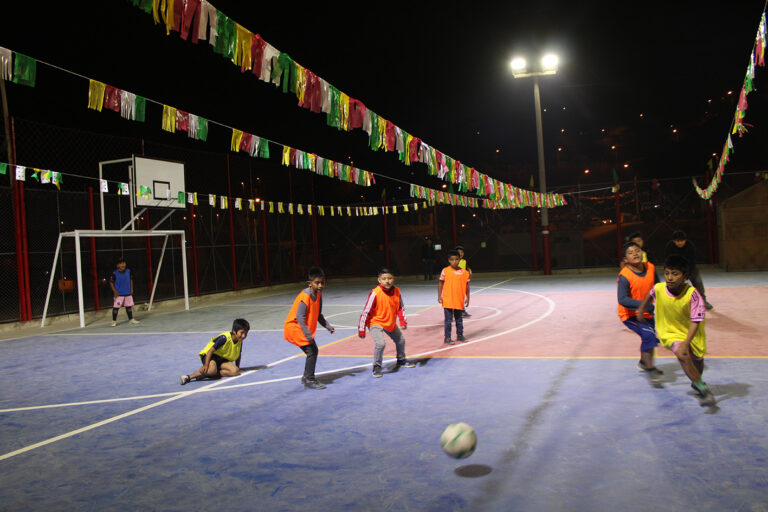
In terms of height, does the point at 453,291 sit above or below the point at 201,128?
below

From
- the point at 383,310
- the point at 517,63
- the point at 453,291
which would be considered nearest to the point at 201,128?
the point at 383,310

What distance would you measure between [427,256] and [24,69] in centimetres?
2235

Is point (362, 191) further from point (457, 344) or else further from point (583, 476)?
point (583, 476)

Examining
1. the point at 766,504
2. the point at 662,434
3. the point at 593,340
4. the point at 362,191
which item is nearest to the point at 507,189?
the point at 593,340

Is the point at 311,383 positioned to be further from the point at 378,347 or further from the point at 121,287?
the point at 121,287

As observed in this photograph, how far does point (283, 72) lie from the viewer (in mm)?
6887

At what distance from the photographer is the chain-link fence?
24.4 metres

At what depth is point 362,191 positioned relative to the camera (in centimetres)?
4053

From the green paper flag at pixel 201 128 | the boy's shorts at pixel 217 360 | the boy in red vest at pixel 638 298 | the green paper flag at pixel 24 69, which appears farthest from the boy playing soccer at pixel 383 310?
the green paper flag at pixel 24 69

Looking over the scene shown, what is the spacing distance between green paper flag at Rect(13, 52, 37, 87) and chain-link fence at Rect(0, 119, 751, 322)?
53.6ft

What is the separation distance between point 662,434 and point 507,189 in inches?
600

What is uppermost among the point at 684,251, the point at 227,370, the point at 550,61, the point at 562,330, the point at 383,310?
the point at 550,61

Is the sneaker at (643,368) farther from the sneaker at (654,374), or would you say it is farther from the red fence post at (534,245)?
the red fence post at (534,245)

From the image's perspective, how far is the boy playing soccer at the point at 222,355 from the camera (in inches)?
303
